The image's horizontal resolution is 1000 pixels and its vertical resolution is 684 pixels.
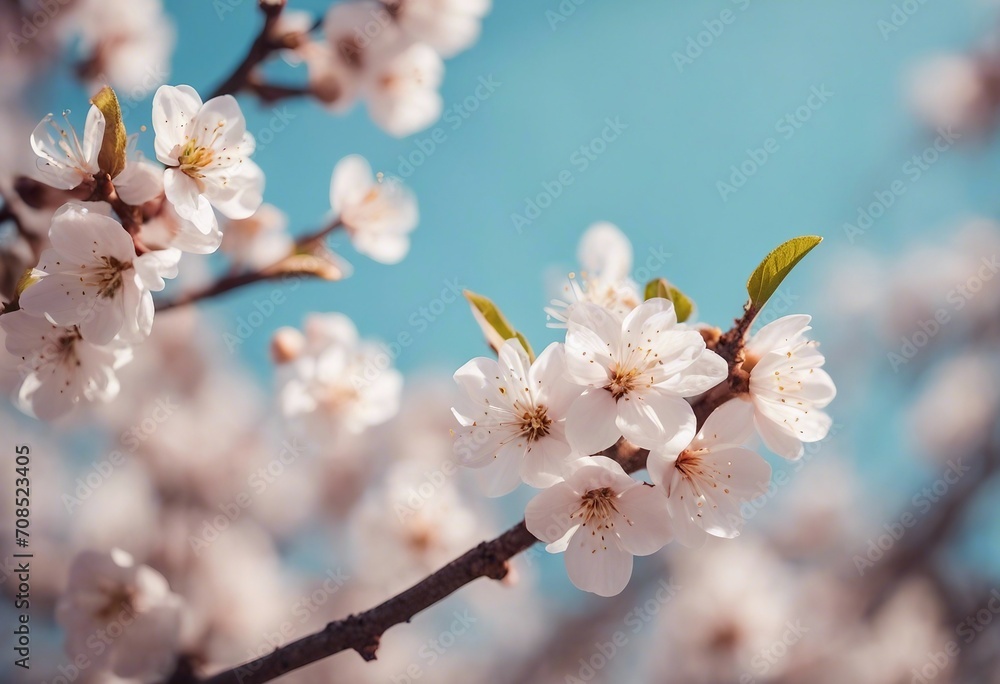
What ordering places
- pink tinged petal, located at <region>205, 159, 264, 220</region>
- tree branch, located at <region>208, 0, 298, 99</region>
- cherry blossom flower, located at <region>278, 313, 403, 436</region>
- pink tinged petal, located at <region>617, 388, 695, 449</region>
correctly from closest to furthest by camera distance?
pink tinged petal, located at <region>617, 388, 695, 449</region>
pink tinged petal, located at <region>205, 159, 264, 220</region>
tree branch, located at <region>208, 0, 298, 99</region>
cherry blossom flower, located at <region>278, 313, 403, 436</region>

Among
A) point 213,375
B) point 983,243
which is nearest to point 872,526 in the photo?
point 983,243

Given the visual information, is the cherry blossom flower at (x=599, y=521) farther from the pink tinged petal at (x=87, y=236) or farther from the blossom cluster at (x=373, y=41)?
the blossom cluster at (x=373, y=41)

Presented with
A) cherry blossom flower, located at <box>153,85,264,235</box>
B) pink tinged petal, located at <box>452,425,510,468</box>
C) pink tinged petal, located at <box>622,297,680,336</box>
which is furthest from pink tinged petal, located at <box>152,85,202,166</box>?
pink tinged petal, located at <box>622,297,680,336</box>

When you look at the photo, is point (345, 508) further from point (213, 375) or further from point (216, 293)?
point (216, 293)

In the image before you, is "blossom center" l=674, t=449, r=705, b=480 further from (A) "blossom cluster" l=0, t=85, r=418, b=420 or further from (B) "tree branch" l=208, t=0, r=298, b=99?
(B) "tree branch" l=208, t=0, r=298, b=99

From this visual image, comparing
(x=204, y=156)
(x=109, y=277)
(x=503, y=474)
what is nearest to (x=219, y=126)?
(x=204, y=156)

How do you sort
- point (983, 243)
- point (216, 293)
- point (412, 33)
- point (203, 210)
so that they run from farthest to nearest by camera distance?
point (983, 243) < point (412, 33) < point (216, 293) < point (203, 210)
